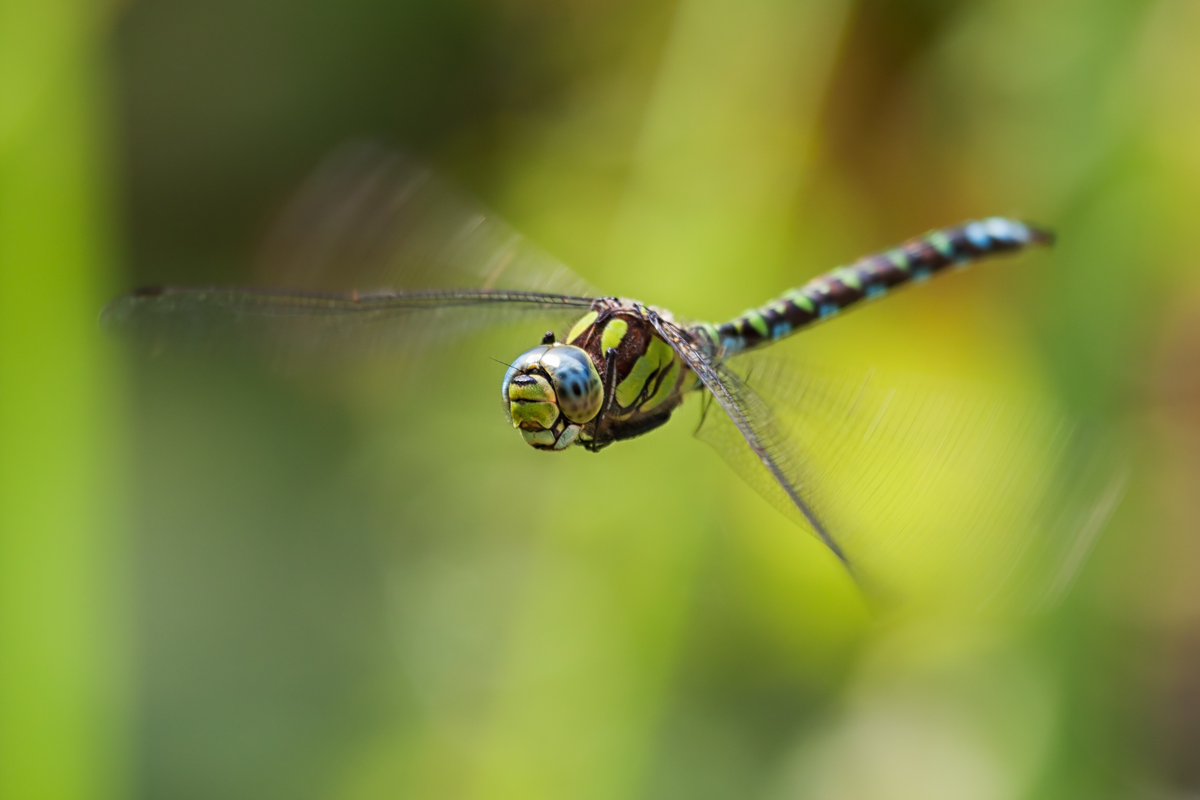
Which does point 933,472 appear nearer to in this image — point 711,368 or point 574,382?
point 711,368

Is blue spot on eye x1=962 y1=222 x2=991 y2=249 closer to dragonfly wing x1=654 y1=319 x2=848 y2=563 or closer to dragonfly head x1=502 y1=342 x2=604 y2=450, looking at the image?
dragonfly wing x1=654 y1=319 x2=848 y2=563

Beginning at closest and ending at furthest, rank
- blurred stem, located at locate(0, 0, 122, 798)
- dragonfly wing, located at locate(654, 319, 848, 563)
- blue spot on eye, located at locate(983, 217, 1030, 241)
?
1. dragonfly wing, located at locate(654, 319, 848, 563)
2. blurred stem, located at locate(0, 0, 122, 798)
3. blue spot on eye, located at locate(983, 217, 1030, 241)

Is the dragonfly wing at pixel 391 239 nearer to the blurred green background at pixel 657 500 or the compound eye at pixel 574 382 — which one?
the blurred green background at pixel 657 500

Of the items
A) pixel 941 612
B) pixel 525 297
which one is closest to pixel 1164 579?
pixel 941 612

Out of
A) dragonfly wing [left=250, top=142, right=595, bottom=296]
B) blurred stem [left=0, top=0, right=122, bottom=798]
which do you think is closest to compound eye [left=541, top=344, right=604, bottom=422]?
dragonfly wing [left=250, top=142, right=595, bottom=296]

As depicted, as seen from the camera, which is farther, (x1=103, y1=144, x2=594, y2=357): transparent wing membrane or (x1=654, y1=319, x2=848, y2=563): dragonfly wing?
(x1=103, y1=144, x2=594, y2=357): transparent wing membrane

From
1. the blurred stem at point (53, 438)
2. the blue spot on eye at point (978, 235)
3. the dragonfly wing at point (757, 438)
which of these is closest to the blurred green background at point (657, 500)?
the blurred stem at point (53, 438)

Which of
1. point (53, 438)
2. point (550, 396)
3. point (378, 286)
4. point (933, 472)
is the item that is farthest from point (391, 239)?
point (933, 472)

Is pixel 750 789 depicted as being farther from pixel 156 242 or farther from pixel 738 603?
pixel 156 242
